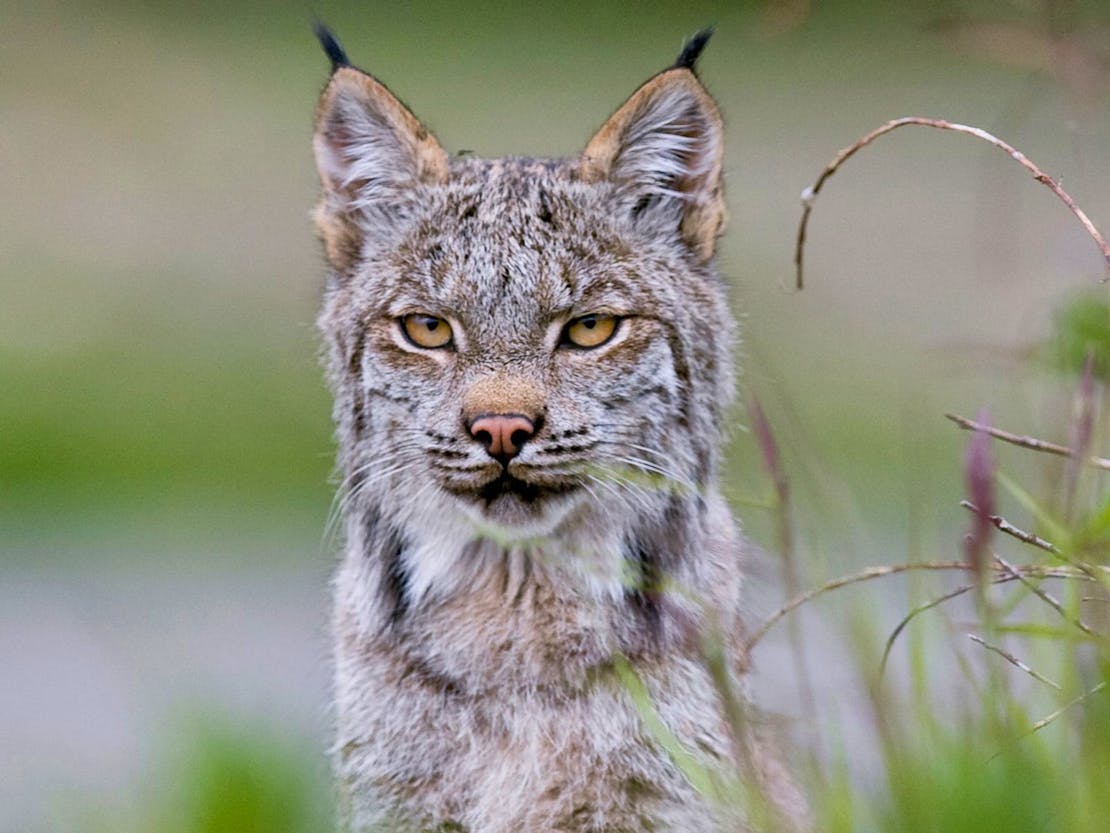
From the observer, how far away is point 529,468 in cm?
352

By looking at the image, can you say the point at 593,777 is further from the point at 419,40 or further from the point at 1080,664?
the point at 419,40

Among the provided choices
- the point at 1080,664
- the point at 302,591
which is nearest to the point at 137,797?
the point at 1080,664

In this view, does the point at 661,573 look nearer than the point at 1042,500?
No

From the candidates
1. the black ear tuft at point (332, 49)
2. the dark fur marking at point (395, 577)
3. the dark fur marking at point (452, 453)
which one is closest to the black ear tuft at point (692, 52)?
the black ear tuft at point (332, 49)

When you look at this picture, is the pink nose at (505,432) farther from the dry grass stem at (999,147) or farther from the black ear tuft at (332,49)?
the black ear tuft at (332,49)

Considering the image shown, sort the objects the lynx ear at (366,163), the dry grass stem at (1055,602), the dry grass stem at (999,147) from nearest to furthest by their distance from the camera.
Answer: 1. the dry grass stem at (1055,602)
2. the dry grass stem at (999,147)
3. the lynx ear at (366,163)

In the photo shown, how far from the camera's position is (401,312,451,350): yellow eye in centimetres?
382

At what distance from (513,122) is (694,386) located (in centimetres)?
915

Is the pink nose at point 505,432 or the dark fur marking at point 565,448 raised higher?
the pink nose at point 505,432

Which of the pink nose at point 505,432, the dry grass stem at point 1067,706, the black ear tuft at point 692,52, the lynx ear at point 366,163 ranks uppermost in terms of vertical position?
the black ear tuft at point 692,52

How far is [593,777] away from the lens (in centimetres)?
352

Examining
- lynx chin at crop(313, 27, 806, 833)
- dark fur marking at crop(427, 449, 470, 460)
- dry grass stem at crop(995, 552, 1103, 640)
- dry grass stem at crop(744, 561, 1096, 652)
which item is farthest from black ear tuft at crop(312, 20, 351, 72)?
dry grass stem at crop(995, 552, 1103, 640)

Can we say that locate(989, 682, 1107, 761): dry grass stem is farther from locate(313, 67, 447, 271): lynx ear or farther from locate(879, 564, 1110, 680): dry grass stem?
locate(313, 67, 447, 271): lynx ear

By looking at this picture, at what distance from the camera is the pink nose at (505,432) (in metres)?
3.50
